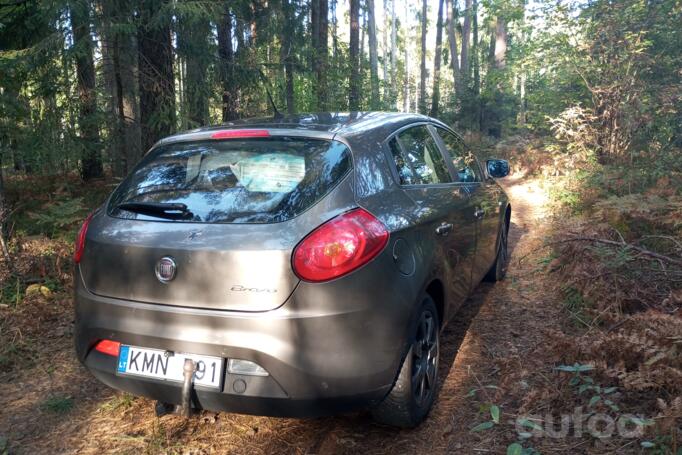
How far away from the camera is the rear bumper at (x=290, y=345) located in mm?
2268

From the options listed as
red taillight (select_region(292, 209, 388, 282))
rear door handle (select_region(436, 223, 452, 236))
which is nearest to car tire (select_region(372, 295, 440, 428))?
rear door handle (select_region(436, 223, 452, 236))

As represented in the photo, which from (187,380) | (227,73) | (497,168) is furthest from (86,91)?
(187,380)

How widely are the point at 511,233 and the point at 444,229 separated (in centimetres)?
511

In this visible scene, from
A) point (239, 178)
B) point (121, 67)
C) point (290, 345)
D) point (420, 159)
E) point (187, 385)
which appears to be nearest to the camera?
point (290, 345)

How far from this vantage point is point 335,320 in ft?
7.55

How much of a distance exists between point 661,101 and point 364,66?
11.3 m

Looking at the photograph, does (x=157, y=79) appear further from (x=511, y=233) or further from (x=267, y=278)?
(x=267, y=278)

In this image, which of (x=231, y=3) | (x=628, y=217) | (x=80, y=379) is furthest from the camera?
(x=231, y=3)

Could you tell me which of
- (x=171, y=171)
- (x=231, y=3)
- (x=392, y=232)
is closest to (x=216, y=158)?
(x=171, y=171)

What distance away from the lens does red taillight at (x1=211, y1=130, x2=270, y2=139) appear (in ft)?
9.61

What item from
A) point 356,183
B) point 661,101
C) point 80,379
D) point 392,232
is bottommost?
point 80,379

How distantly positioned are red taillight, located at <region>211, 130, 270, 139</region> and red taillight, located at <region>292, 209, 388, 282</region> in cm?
83

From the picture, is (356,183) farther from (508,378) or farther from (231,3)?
(231,3)

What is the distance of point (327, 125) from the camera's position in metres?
3.04
